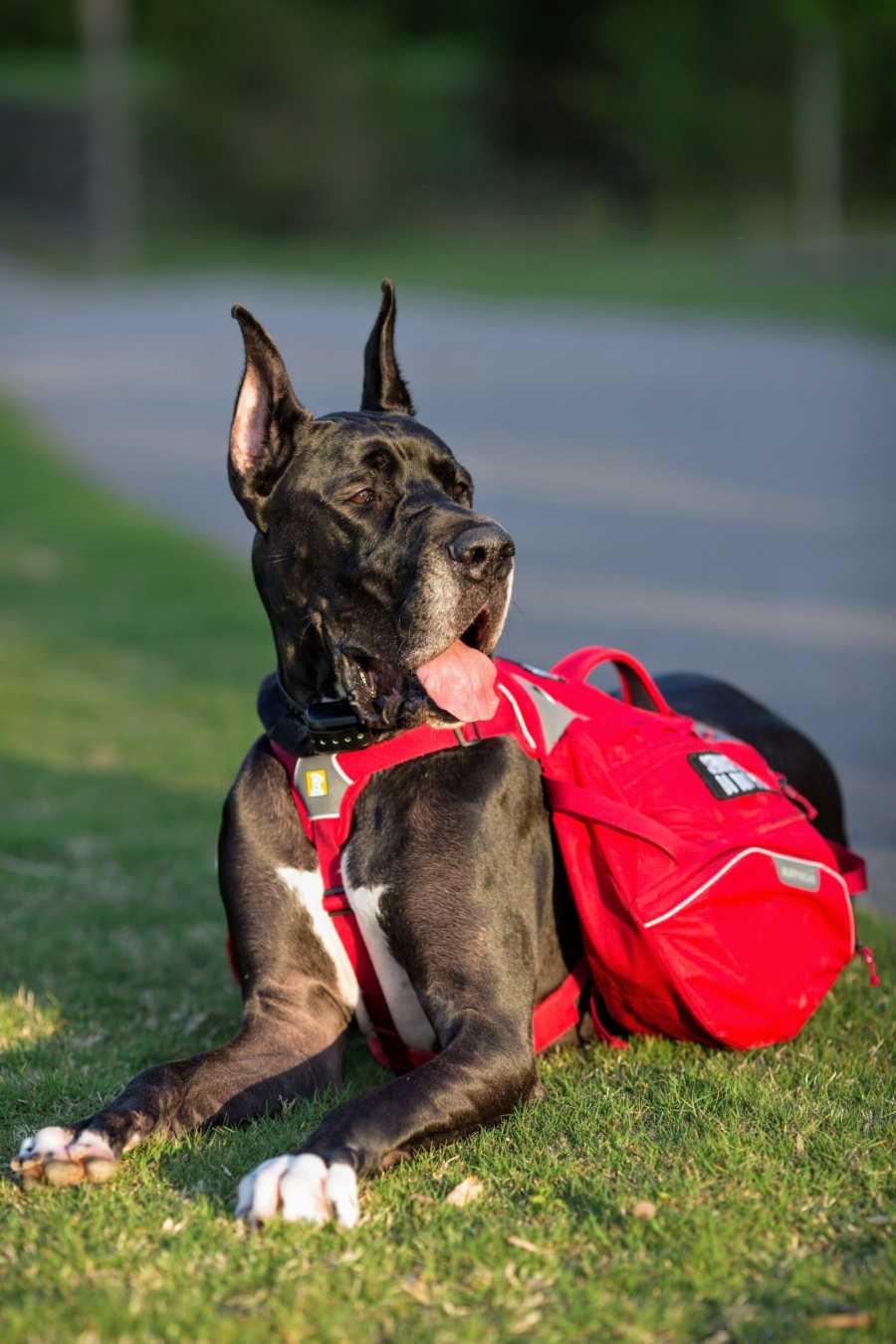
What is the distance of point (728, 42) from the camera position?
46812mm

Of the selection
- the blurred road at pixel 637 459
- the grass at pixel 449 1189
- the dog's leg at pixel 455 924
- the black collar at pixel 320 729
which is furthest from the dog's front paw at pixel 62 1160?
the blurred road at pixel 637 459

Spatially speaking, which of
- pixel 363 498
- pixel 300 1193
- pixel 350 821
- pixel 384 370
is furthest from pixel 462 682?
pixel 300 1193

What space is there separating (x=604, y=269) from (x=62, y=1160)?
3020 centimetres

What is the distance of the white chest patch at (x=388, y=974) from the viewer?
4188 millimetres

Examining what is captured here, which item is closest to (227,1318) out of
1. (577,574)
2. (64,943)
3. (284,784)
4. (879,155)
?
(284,784)

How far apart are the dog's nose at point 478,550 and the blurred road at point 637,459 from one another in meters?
2.34

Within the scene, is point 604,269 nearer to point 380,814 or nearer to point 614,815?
point 614,815

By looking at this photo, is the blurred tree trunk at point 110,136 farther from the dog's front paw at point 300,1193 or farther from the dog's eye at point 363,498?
the dog's front paw at point 300,1193

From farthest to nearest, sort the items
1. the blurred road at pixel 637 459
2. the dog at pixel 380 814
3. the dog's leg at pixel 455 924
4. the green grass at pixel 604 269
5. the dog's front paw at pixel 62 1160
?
the green grass at pixel 604 269 < the blurred road at pixel 637 459 < the dog at pixel 380 814 < the dog's leg at pixel 455 924 < the dog's front paw at pixel 62 1160

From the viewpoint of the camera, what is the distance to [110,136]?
45.0 meters

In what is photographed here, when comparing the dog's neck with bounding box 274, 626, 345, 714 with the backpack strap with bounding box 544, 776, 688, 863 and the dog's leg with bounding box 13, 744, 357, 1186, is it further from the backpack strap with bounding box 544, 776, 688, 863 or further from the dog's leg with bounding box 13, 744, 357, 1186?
the backpack strap with bounding box 544, 776, 688, 863

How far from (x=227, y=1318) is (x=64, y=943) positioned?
2806 millimetres

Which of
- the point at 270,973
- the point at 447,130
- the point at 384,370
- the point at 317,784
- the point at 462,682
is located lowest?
the point at 270,973

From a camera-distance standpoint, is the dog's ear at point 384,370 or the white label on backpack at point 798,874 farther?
the dog's ear at point 384,370
